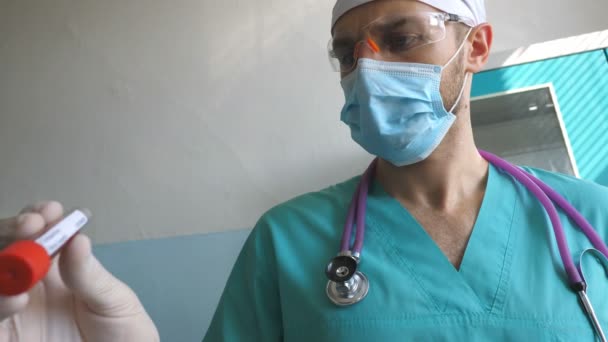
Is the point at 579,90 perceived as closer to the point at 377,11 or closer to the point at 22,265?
the point at 377,11

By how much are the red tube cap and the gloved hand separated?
11cm

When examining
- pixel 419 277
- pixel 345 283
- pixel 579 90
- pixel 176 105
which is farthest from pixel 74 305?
pixel 579 90

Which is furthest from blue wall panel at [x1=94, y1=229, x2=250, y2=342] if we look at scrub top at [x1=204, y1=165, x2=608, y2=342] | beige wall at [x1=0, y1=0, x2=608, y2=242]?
scrub top at [x1=204, y1=165, x2=608, y2=342]

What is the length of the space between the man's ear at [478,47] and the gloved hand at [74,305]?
0.75 m

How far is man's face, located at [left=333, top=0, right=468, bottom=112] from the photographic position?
0.90 metres

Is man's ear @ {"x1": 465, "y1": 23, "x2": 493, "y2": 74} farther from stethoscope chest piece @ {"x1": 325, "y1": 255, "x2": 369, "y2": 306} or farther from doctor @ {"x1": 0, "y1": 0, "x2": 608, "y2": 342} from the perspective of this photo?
stethoscope chest piece @ {"x1": 325, "y1": 255, "x2": 369, "y2": 306}

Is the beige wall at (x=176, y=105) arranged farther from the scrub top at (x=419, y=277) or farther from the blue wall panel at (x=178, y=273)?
the scrub top at (x=419, y=277)

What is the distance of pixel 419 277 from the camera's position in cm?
82

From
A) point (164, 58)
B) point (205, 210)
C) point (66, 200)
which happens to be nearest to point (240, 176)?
point (205, 210)

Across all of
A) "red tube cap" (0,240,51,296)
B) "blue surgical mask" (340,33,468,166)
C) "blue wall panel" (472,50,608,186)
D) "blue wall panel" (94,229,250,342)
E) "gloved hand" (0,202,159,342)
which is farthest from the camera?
"blue wall panel" (94,229,250,342)

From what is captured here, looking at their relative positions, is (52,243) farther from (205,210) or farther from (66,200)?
(66,200)

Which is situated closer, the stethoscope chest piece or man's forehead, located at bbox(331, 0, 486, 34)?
the stethoscope chest piece

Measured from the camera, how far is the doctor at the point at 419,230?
0.77m

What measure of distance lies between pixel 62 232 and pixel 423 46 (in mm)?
675
